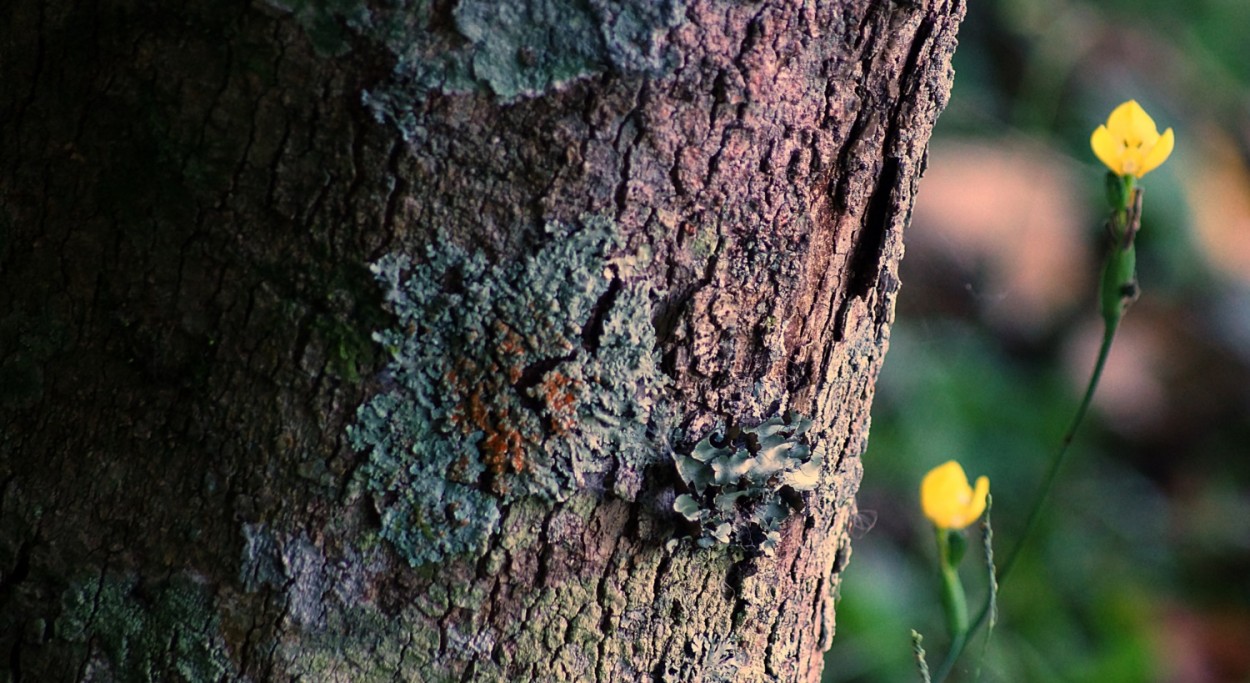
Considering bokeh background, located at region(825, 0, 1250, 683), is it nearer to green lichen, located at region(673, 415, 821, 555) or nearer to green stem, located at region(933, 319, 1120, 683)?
green stem, located at region(933, 319, 1120, 683)

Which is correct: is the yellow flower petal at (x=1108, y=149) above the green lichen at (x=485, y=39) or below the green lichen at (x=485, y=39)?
above

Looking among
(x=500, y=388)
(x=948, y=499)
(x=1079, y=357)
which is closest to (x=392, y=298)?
(x=500, y=388)

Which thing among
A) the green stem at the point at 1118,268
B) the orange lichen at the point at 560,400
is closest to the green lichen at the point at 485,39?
the orange lichen at the point at 560,400

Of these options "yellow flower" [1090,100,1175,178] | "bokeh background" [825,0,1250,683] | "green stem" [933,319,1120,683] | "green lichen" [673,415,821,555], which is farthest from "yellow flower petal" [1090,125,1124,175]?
"bokeh background" [825,0,1250,683]

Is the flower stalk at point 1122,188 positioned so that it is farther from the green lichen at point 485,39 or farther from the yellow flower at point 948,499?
the green lichen at point 485,39

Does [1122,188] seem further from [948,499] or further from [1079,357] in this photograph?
[1079,357]

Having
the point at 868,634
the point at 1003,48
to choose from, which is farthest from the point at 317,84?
the point at 1003,48
